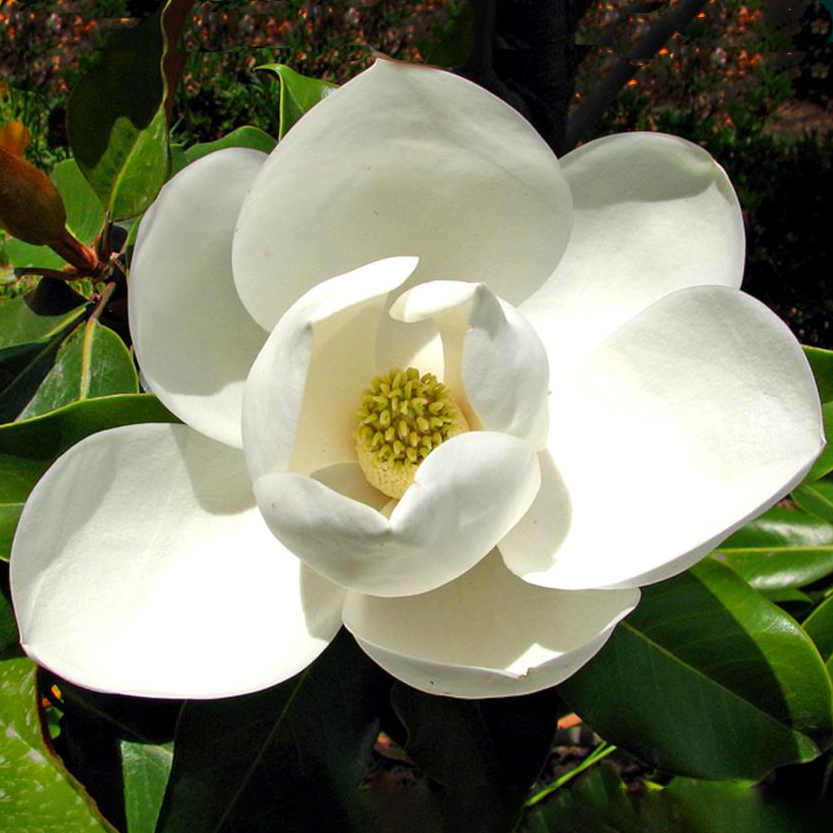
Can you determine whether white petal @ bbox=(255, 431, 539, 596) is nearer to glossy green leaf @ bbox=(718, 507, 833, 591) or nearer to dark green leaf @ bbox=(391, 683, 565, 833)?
dark green leaf @ bbox=(391, 683, 565, 833)

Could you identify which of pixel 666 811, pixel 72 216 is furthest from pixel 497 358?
pixel 666 811

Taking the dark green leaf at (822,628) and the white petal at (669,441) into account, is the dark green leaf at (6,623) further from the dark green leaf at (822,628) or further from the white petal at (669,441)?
the dark green leaf at (822,628)

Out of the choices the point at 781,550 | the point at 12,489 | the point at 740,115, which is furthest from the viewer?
the point at 740,115

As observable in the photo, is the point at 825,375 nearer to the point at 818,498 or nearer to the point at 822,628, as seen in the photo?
the point at 822,628

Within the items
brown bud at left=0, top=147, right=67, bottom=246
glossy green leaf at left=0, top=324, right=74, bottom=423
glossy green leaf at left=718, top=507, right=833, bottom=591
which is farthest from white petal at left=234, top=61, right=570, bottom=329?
glossy green leaf at left=718, top=507, right=833, bottom=591

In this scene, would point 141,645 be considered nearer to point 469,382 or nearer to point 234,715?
point 234,715

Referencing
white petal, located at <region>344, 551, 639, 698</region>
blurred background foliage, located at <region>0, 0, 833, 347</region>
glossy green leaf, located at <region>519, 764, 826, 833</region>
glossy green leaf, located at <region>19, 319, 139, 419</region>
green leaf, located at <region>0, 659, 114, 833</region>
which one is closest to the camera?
white petal, located at <region>344, 551, 639, 698</region>

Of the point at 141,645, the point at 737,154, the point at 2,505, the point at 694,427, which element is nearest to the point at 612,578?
the point at 694,427
